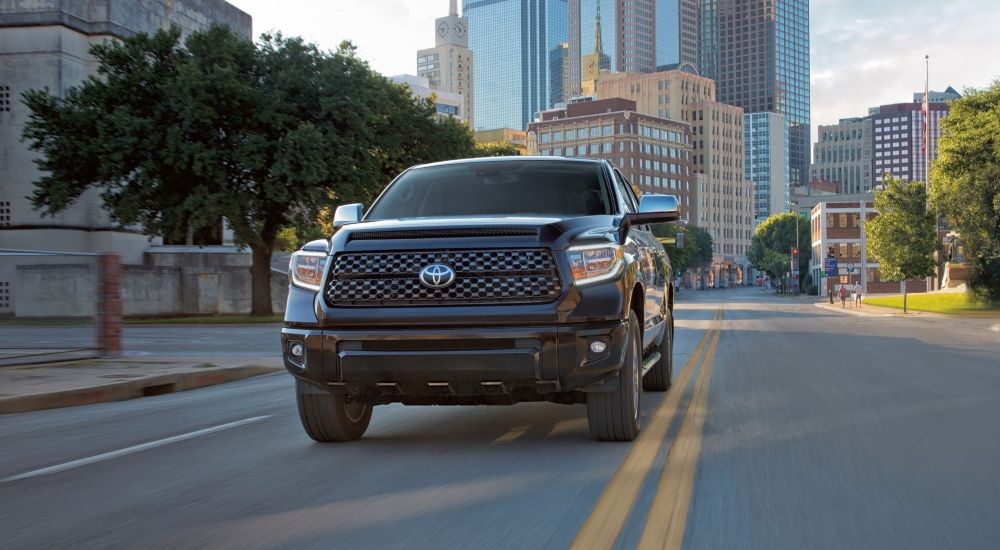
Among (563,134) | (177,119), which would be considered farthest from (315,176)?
(563,134)

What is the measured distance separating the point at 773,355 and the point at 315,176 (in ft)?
58.8

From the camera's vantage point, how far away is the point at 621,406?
6000 mm

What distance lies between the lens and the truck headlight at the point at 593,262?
5648mm

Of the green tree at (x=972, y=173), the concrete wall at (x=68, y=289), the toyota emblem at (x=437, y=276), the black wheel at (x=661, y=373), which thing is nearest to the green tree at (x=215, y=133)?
the concrete wall at (x=68, y=289)

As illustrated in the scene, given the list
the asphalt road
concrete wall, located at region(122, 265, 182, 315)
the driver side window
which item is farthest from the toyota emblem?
concrete wall, located at region(122, 265, 182, 315)

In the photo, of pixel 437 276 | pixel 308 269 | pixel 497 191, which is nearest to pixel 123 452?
pixel 308 269

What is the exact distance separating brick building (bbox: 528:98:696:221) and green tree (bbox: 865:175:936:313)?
104 meters

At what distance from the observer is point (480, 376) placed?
5426 mm

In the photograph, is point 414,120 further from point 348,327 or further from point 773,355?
point 348,327

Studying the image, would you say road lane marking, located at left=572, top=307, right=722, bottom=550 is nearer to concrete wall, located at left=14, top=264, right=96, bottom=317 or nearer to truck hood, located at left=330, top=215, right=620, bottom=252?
truck hood, located at left=330, top=215, right=620, bottom=252

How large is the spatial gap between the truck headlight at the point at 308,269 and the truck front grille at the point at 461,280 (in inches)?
11.9

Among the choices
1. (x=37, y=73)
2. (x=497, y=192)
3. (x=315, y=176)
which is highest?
(x=37, y=73)

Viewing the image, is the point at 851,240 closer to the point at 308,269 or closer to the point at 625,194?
the point at 625,194

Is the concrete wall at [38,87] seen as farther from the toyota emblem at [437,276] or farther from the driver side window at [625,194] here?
the toyota emblem at [437,276]
